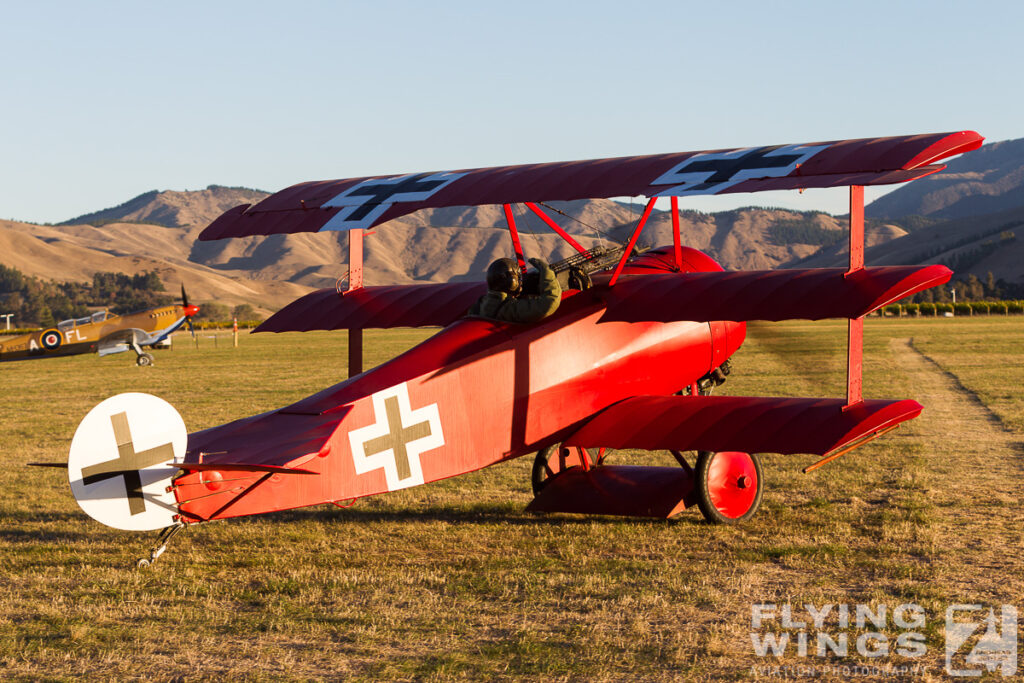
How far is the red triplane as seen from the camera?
21.2ft

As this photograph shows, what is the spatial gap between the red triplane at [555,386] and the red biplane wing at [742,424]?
0.02 meters

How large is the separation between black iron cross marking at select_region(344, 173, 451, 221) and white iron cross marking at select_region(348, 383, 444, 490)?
6.70ft

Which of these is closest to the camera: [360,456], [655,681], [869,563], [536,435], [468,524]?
[655,681]

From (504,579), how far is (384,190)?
3.90 metres

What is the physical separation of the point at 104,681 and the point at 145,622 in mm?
1041

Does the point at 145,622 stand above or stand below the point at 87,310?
above

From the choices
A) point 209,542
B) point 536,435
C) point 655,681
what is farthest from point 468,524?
point 655,681

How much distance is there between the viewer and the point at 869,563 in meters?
7.36

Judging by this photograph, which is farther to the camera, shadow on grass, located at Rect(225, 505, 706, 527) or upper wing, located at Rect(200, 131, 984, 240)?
shadow on grass, located at Rect(225, 505, 706, 527)

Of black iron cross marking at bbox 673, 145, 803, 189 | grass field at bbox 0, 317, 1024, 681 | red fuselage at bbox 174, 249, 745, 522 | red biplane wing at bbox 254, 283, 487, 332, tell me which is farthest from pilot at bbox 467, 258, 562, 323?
grass field at bbox 0, 317, 1024, 681

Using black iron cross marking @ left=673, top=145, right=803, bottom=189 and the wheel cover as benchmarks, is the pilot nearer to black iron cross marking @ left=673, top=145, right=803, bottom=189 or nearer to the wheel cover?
black iron cross marking @ left=673, top=145, right=803, bottom=189

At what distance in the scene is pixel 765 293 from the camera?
772cm

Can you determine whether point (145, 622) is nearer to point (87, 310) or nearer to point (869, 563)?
point (869, 563)

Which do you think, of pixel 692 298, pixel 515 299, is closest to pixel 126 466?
pixel 515 299
